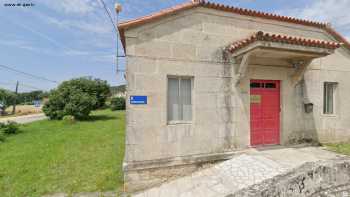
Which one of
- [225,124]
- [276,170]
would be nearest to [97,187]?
[225,124]

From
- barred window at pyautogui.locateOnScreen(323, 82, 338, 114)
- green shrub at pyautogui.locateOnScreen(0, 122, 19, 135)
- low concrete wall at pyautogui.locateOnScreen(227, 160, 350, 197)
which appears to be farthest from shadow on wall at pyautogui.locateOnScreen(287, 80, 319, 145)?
green shrub at pyautogui.locateOnScreen(0, 122, 19, 135)

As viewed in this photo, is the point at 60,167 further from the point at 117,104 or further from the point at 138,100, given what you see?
the point at 117,104


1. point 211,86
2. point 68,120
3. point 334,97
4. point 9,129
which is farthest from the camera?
point 68,120

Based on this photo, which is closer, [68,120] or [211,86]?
[211,86]

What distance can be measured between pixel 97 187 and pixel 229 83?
14.7 feet

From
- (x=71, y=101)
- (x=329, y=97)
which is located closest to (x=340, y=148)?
(x=329, y=97)

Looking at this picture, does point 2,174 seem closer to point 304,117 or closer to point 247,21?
point 247,21

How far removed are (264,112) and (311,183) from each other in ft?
11.2

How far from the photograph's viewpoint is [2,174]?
538 centimetres

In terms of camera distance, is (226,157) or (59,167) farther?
(59,167)

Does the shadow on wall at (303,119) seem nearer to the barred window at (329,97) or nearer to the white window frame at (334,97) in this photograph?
A: the white window frame at (334,97)

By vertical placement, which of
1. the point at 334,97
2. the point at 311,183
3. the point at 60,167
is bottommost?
the point at 60,167

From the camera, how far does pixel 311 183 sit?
2861 mm

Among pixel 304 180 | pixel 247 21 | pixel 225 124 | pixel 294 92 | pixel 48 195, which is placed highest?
pixel 247 21
